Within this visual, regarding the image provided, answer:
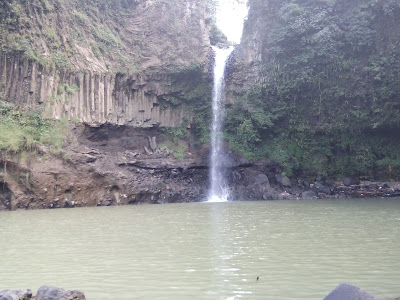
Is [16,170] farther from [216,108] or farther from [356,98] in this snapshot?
[356,98]

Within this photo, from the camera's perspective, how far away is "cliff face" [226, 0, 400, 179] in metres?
25.1

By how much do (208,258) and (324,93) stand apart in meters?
21.0

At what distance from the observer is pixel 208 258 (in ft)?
25.6

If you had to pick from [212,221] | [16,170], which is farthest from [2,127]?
[212,221]

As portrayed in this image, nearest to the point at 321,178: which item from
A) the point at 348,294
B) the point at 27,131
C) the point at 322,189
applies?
the point at 322,189

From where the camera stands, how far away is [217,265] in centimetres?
727

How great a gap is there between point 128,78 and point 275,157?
10315 mm

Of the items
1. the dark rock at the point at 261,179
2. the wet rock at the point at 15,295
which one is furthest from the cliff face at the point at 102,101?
the wet rock at the point at 15,295

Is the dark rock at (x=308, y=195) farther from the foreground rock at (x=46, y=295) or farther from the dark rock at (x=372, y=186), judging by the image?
the foreground rock at (x=46, y=295)

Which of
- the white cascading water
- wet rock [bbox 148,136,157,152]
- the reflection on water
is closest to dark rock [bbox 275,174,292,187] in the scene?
the white cascading water

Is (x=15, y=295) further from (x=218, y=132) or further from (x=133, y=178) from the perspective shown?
(x=218, y=132)

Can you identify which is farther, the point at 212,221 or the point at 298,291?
the point at 212,221

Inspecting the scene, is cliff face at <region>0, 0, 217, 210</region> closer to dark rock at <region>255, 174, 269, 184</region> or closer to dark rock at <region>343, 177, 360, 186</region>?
dark rock at <region>255, 174, 269, 184</region>

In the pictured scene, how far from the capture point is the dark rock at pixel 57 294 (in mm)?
4965
